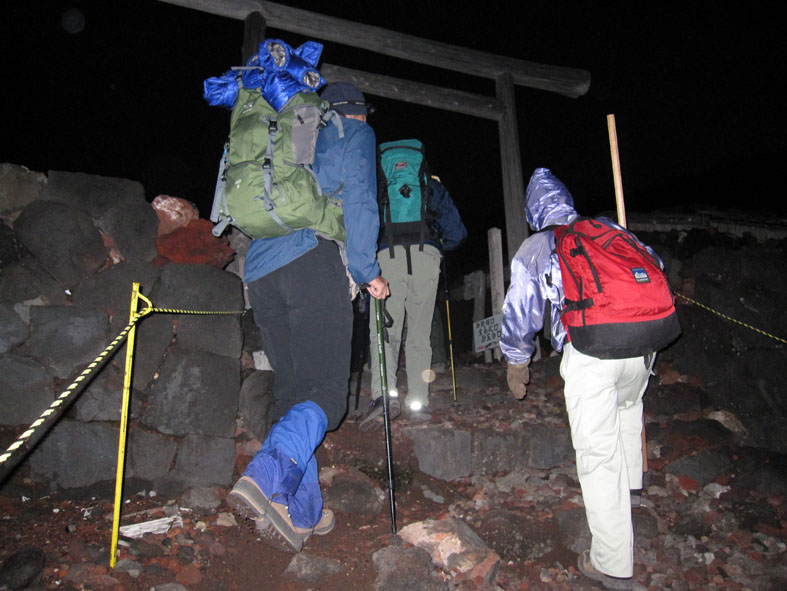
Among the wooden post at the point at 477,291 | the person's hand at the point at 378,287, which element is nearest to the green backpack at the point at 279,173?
the person's hand at the point at 378,287

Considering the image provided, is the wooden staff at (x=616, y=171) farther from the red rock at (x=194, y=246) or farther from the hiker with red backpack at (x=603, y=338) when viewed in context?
the red rock at (x=194, y=246)

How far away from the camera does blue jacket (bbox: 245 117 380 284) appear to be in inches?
87.8

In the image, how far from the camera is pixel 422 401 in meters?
4.03

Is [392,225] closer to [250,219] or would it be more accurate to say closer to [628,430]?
[250,219]

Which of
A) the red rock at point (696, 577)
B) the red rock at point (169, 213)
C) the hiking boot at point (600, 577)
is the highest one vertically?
the red rock at point (169, 213)

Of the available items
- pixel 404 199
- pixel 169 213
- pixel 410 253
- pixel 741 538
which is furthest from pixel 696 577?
pixel 169 213

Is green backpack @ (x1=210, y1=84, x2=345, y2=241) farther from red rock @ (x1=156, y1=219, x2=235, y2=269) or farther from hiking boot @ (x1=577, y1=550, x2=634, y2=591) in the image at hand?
hiking boot @ (x1=577, y1=550, x2=634, y2=591)

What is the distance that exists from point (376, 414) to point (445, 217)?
5.64 ft

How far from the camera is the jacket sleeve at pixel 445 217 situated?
400 cm

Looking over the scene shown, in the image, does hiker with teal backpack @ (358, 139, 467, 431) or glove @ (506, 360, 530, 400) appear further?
hiker with teal backpack @ (358, 139, 467, 431)

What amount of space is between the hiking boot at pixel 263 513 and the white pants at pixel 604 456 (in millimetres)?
1384

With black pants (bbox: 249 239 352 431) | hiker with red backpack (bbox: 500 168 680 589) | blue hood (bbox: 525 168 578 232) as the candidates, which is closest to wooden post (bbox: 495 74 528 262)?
blue hood (bbox: 525 168 578 232)

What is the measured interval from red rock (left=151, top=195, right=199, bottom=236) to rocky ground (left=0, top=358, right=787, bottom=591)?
1621mm

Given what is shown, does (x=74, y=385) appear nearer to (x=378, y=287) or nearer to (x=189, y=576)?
(x=189, y=576)
